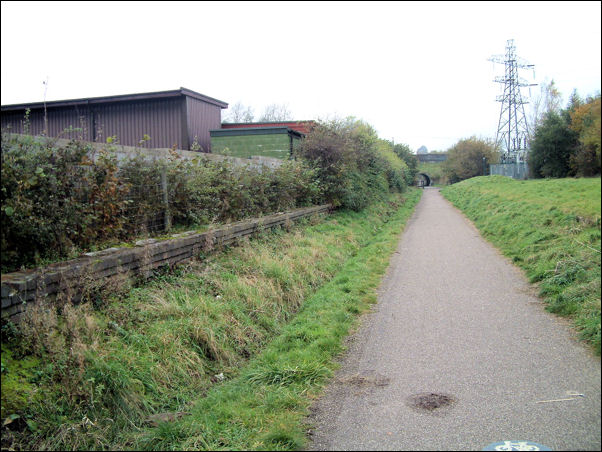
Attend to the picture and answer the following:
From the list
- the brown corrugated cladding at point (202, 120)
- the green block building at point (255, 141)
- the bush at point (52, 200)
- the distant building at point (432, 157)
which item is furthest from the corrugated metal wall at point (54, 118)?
the distant building at point (432, 157)

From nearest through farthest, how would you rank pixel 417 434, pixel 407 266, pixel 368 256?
pixel 417 434
pixel 407 266
pixel 368 256

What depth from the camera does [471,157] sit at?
66.2m

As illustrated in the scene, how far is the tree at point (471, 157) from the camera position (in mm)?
63719

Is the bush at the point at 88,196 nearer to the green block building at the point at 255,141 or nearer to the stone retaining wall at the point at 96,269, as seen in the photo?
the stone retaining wall at the point at 96,269

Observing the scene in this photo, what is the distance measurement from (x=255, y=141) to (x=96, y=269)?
50.3 ft

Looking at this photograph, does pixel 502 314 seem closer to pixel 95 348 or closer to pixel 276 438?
pixel 276 438

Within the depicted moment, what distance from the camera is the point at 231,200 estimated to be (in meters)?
9.42

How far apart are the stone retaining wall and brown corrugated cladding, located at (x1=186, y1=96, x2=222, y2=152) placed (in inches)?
483

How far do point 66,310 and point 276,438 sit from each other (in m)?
2.35

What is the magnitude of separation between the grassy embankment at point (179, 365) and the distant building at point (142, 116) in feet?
43.1

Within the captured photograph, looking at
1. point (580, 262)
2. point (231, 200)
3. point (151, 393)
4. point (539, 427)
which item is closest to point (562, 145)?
point (539, 427)

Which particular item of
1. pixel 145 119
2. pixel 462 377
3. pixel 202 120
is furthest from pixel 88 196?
pixel 202 120

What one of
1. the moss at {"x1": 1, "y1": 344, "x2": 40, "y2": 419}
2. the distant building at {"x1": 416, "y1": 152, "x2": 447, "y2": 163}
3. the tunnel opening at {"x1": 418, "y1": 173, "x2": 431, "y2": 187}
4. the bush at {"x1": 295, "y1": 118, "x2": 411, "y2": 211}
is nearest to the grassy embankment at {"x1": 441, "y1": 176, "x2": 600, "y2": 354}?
the moss at {"x1": 1, "y1": 344, "x2": 40, "y2": 419}

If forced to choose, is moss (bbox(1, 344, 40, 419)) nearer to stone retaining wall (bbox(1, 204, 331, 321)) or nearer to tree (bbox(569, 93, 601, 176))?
stone retaining wall (bbox(1, 204, 331, 321))
